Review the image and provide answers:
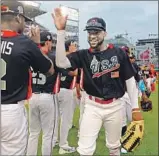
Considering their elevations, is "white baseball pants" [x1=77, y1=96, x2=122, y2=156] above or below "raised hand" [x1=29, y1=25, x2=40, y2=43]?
below

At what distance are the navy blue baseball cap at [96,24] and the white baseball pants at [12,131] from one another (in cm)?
183

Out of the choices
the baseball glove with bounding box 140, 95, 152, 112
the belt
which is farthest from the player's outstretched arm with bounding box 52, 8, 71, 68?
the baseball glove with bounding box 140, 95, 152, 112

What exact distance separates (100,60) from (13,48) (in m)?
1.76

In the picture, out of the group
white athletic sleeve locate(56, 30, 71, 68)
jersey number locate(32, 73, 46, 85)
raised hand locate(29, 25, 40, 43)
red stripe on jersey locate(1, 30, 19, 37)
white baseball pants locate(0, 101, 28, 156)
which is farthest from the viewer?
jersey number locate(32, 73, 46, 85)

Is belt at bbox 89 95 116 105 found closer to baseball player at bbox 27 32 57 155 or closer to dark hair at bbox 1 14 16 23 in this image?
baseball player at bbox 27 32 57 155

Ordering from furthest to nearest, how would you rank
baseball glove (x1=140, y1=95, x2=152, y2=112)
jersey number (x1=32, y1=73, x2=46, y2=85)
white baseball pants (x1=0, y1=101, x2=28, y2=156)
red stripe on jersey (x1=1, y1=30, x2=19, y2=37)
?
baseball glove (x1=140, y1=95, x2=152, y2=112) → jersey number (x1=32, y1=73, x2=46, y2=85) → red stripe on jersey (x1=1, y1=30, x2=19, y2=37) → white baseball pants (x1=0, y1=101, x2=28, y2=156)

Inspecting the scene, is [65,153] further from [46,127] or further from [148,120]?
[148,120]

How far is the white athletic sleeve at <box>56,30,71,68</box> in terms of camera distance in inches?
164

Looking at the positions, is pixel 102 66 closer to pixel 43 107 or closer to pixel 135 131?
pixel 135 131

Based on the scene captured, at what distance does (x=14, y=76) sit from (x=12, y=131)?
0.49m

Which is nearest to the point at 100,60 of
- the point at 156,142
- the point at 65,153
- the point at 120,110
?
the point at 120,110

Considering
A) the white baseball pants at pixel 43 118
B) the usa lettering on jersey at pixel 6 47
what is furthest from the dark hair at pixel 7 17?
the white baseball pants at pixel 43 118

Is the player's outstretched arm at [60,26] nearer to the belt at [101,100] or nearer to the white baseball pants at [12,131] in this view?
the belt at [101,100]

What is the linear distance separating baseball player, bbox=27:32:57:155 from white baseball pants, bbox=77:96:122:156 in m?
0.88
